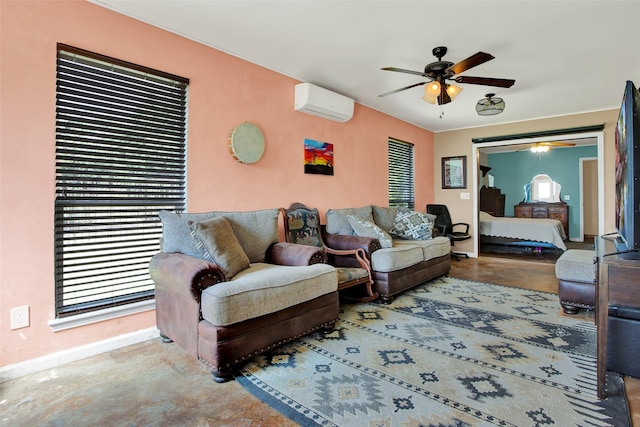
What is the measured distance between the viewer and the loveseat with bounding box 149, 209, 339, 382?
1.89m

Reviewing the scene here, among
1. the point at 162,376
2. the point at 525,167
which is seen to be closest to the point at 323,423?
the point at 162,376

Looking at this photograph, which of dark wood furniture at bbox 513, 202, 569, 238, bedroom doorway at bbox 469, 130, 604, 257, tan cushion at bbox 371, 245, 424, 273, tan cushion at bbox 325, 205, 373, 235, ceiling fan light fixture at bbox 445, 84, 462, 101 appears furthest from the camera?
dark wood furniture at bbox 513, 202, 569, 238

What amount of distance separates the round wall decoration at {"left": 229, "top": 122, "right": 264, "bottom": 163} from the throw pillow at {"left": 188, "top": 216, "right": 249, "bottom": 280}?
3.06ft

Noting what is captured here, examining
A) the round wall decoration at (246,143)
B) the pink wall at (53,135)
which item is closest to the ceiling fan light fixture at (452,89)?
the pink wall at (53,135)

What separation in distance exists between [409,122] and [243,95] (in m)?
3.48

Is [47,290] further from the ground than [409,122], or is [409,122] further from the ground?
[409,122]

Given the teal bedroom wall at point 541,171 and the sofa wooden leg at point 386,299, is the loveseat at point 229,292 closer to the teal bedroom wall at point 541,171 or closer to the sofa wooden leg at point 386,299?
the sofa wooden leg at point 386,299

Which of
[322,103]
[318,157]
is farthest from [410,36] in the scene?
[318,157]

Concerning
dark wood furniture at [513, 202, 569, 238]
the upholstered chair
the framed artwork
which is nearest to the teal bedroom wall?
dark wood furniture at [513, 202, 569, 238]

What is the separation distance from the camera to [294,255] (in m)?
2.71

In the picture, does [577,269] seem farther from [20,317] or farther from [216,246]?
[20,317]

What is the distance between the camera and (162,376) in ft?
6.52

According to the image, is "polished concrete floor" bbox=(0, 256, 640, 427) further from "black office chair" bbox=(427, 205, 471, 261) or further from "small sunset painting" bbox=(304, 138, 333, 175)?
"black office chair" bbox=(427, 205, 471, 261)

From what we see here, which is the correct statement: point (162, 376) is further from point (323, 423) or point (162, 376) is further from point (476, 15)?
point (476, 15)
